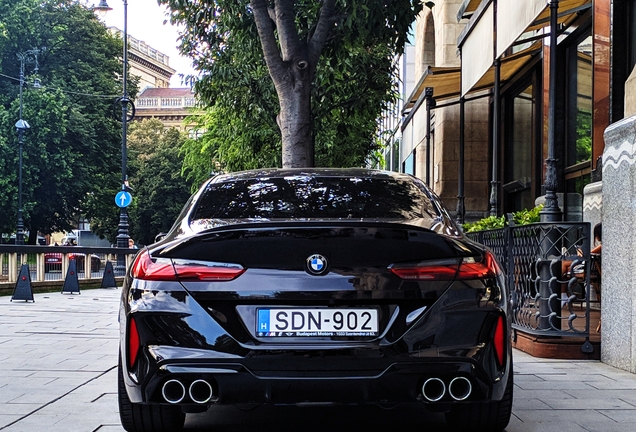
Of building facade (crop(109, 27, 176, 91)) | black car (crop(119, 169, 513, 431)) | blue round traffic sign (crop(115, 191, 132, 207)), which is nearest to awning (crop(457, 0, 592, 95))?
black car (crop(119, 169, 513, 431))

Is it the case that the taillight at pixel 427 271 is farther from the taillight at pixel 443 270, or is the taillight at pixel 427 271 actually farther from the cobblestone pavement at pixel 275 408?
the cobblestone pavement at pixel 275 408

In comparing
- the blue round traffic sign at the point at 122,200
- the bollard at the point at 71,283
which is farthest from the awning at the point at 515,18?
the blue round traffic sign at the point at 122,200

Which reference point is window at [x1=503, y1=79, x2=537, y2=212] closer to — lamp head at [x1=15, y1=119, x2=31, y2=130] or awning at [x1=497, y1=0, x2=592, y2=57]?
awning at [x1=497, y1=0, x2=592, y2=57]

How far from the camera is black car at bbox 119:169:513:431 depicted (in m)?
3.96

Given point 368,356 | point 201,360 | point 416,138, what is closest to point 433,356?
point 368,356

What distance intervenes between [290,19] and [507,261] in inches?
227

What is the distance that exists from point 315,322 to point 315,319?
0.04ft

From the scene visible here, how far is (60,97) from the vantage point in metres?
44.9

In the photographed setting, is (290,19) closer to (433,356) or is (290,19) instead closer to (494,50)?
(494,50)

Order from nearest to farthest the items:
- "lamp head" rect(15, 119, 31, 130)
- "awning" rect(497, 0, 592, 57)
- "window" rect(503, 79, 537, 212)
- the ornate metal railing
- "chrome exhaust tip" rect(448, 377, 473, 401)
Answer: "chrome exhaust tip" rect(448, 377, 473, 401), the ornate metal railing, "awning" rect(497, 0, 592, 57), "window" rect(503, 79, 537, 212), "lamp head" rect(15, 119, 31, 130)

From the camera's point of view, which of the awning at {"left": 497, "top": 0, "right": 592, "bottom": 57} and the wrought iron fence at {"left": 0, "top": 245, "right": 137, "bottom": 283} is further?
the wrought iron fence at {"left": 0, "top": 245, "right": 137, "bottom": 283}

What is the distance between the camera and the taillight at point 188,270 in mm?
4023

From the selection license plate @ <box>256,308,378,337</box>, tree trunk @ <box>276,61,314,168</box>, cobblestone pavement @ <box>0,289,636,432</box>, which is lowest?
cobblestone pavement @ <box>0,289,636,432</box>

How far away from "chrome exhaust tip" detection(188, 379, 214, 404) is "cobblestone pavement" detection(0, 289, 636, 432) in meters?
1.00
